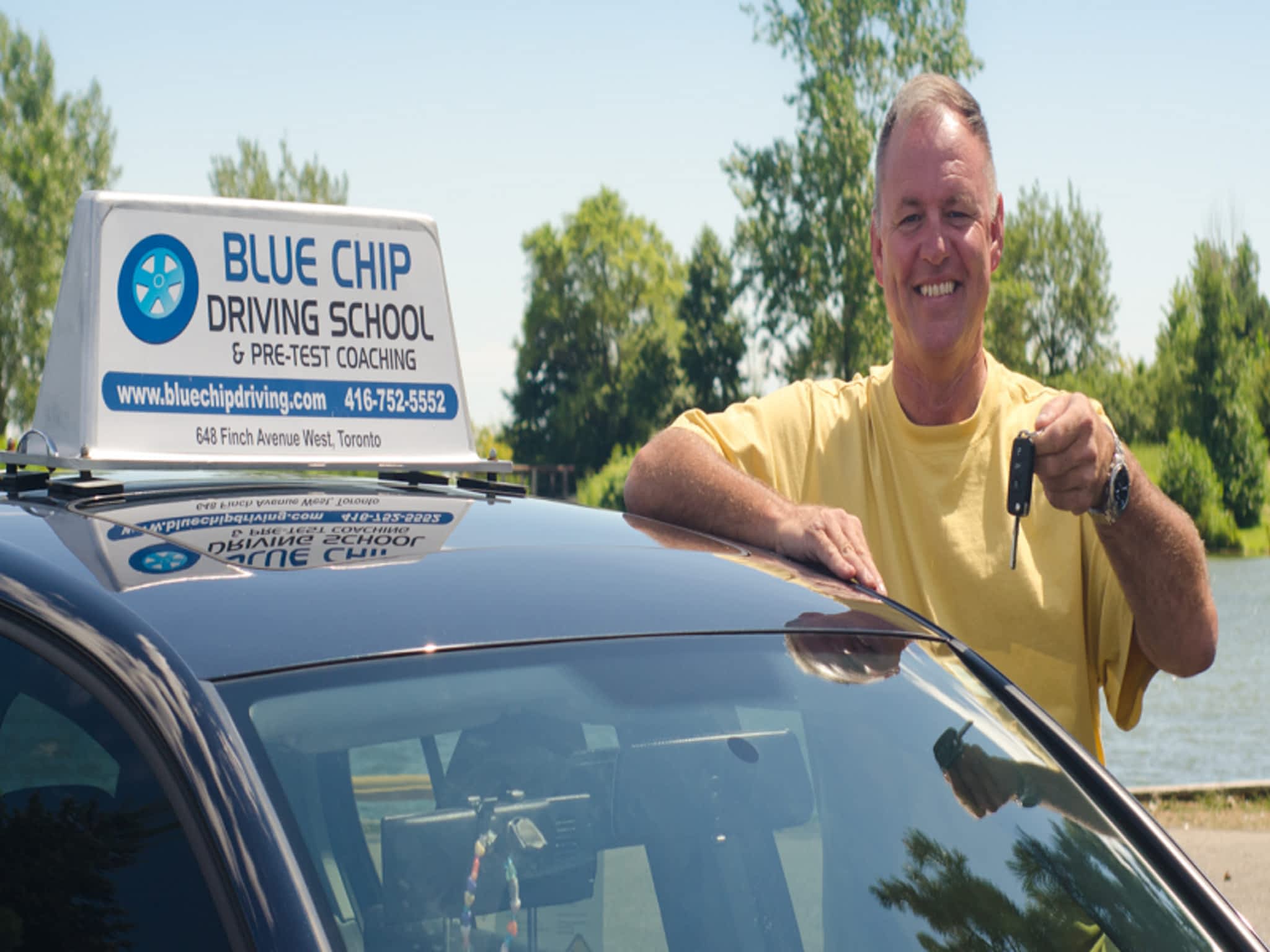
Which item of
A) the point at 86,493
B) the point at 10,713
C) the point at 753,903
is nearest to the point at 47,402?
the point at 86,493

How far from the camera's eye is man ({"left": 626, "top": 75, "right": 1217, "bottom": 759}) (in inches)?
104

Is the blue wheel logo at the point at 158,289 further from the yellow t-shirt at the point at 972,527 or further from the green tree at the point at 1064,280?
the green tree at the point at 1064,280

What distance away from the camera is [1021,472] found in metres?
2.49

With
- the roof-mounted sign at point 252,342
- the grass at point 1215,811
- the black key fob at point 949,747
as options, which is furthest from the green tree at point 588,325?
the black key fob at point 949,747

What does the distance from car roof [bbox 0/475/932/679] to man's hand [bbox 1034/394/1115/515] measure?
44 centimetres

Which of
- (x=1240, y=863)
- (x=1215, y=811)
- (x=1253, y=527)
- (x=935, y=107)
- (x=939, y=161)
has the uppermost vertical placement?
(x=935, y=107)

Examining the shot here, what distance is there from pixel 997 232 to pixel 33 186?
5765 centimetres

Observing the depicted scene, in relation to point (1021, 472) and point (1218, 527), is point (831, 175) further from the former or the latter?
point (1021, 472)

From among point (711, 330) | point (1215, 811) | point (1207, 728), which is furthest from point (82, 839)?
point (711, 330)

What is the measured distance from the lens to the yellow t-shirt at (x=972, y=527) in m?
2.80

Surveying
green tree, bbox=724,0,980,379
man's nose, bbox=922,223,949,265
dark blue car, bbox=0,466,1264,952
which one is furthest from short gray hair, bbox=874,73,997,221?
green tree, bbox=724,0,980,379

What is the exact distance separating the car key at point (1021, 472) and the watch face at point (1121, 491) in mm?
141

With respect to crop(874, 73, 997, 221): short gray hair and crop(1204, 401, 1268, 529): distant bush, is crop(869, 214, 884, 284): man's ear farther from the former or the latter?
A: crop(1204, 401, 1268, 529): distant bush

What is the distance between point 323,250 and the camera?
10.8ft
